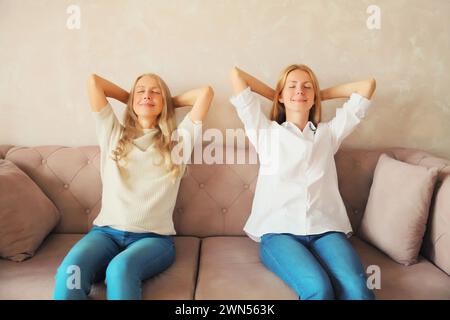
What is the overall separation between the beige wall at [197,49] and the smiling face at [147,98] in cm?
23

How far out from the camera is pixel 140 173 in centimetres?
152

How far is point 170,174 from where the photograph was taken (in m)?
1.53

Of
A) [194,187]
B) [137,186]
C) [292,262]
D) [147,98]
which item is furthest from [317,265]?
[147,98]

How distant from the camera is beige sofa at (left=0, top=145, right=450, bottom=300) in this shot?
1251 millimetres

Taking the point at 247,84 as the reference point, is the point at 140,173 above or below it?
below

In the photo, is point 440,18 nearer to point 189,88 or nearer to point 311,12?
point 311,12

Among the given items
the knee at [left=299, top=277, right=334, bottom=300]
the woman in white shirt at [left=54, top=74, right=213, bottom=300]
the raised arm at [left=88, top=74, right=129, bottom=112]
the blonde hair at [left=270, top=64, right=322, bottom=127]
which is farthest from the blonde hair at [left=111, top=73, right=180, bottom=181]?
the knee at [left=299, top=277, right=334, bottom=300]

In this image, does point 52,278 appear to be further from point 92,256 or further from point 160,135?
point 160,135

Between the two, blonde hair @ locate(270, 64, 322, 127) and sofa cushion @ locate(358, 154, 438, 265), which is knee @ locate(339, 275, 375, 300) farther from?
blonde hair @ locate(270, 64, 322, 127)

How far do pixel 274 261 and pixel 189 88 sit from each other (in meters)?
0.99

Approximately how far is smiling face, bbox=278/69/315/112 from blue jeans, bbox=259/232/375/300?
0.58 m

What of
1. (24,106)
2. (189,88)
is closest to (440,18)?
(189,88)

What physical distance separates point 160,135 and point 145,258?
0.58m
